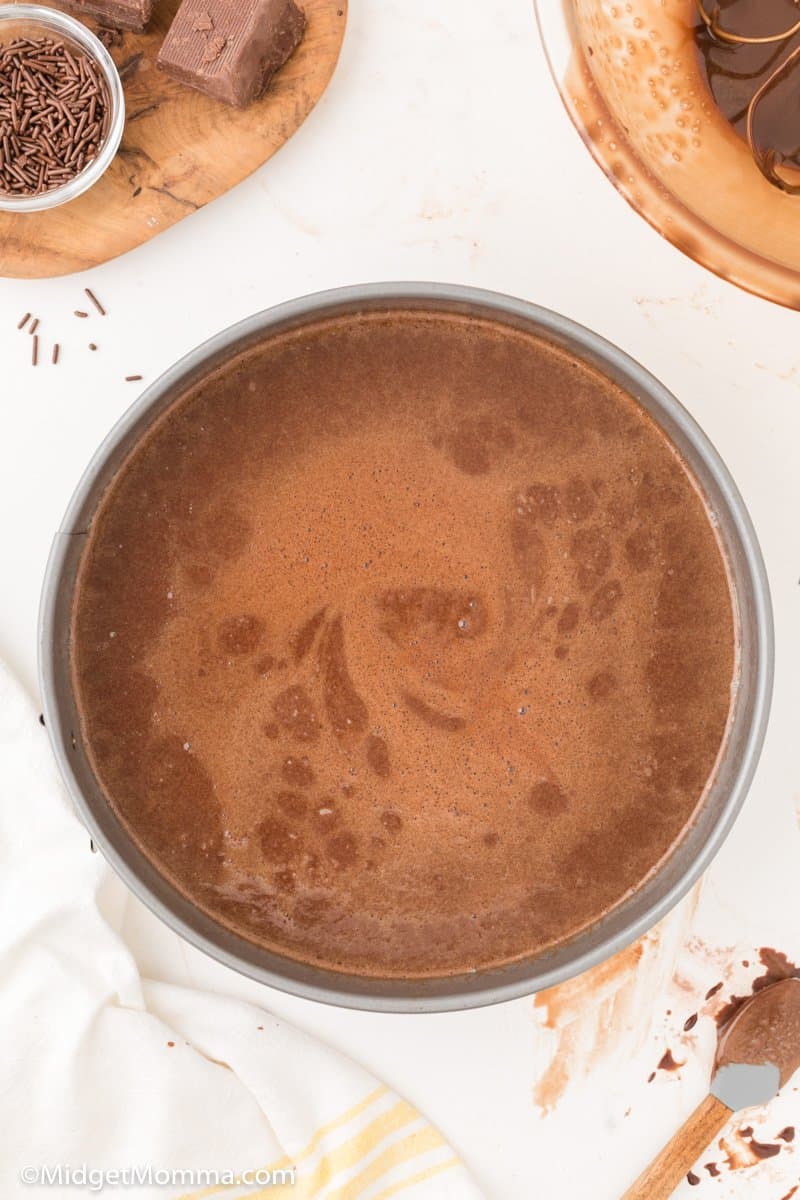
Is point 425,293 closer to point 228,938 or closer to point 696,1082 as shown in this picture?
point 228,938

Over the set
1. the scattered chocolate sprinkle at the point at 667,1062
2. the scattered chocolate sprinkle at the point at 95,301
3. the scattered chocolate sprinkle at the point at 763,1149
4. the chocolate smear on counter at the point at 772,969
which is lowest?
the scattered chocolate sprinkle at the point at 763,1149

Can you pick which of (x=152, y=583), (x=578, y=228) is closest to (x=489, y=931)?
(x=152, y=583)

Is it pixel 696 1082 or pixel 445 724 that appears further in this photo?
pixel 696 1082

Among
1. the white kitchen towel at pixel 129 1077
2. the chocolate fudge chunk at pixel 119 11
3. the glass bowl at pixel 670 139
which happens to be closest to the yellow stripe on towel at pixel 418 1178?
the white kitchen towel at pixel 129 1077

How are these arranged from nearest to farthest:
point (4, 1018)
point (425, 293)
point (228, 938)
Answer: point (425, 293) < point (228, 938) < point (4, 1018)

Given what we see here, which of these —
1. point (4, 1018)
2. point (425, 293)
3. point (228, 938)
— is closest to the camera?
point (425, 293)

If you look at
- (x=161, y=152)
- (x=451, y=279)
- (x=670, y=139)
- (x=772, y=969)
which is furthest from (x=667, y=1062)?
(x=161, y=152)

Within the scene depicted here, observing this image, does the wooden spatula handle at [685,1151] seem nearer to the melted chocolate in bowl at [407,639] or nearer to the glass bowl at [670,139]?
Result: the melted chocolate in bowl at [407,639]

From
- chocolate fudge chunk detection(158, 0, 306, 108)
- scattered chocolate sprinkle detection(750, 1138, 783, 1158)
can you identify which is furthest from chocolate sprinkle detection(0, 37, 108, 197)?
scattered chocolate sprinkle detection(750, 1138, 783, 1158)
